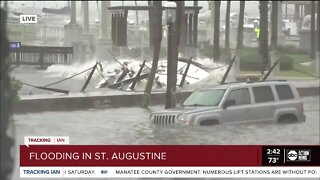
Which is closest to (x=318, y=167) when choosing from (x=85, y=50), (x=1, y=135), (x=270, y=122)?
(x=270, y=122)

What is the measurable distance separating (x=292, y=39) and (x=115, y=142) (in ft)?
6.10

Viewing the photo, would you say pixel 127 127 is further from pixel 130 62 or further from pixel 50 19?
pixel 50 19

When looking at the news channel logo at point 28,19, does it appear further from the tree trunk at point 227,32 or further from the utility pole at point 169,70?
the tree trunk at point 227,32

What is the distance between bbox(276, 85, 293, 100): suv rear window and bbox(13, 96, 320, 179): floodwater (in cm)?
24

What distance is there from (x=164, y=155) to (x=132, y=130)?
0.59m

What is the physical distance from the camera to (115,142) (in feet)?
13.3

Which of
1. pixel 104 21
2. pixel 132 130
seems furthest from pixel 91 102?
pixel 104 21

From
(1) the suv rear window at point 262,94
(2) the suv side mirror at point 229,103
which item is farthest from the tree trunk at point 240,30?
(2) the suv side mirror at point 229,103

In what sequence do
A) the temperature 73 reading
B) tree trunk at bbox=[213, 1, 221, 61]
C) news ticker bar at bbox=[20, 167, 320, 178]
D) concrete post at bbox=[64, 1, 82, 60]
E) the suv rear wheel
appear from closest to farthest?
news ticker bar at bbox=[20, 167, 320, 178] → the temperature 73 reading → concrete post at bbox=[64, 1, 82, 60] → the suv rear wheel → tree trunk at bbox=[213, 1, 221, 61]

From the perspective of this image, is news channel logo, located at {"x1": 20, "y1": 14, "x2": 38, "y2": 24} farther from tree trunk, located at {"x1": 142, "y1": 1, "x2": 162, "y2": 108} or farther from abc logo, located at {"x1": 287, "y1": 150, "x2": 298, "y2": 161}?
abc logo, located at {"x1": 287, "y1": 150, "x2": 298, "y2": 161}

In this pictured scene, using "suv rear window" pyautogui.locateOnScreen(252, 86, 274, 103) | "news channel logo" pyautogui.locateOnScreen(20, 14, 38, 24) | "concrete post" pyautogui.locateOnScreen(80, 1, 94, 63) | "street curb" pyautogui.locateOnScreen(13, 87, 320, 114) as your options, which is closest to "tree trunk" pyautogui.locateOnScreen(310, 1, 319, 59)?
"suv rear window" pyautogui.locateOnScreen(252, 86, 274, 103)

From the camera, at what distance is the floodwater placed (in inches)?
158

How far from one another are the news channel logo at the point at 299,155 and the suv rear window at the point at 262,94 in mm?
766

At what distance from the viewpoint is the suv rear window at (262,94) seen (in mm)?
4434
